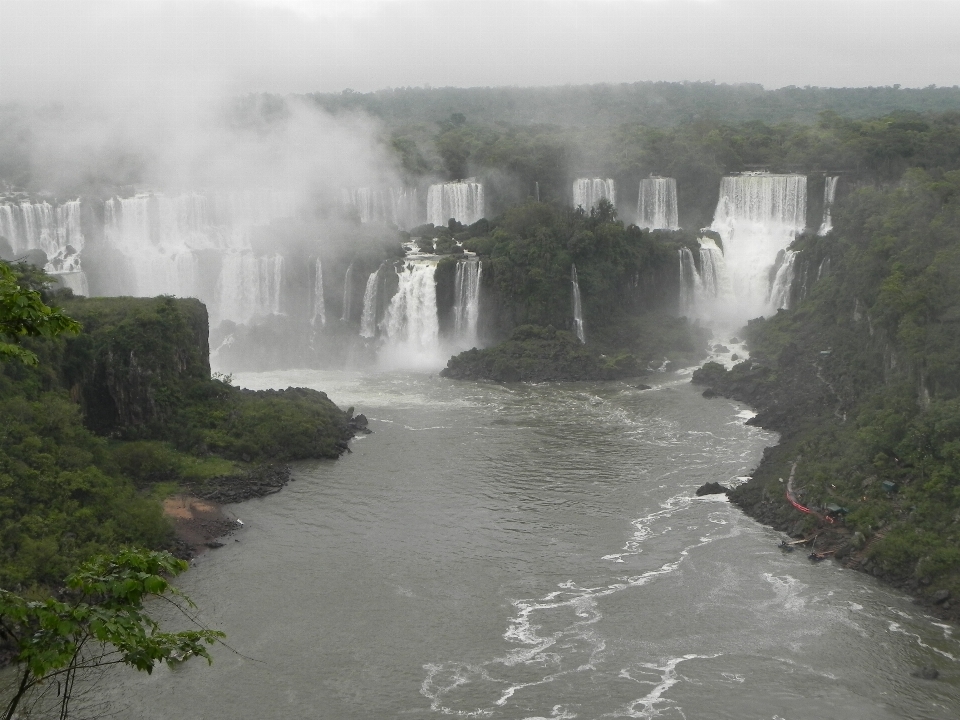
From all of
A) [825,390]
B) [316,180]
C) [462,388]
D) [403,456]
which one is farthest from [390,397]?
[316,180]

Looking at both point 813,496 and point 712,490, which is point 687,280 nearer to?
point 712,490

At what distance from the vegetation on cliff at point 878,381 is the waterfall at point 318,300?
17.7 m

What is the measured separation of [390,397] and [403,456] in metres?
8.61

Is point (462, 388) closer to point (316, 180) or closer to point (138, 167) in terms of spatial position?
point (316, 180)

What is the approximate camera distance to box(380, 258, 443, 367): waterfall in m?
50.0

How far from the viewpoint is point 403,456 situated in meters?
34.3

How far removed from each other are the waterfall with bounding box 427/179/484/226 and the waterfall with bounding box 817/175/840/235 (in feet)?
56.8

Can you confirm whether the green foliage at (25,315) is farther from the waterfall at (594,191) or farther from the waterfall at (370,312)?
the waterfall at (594,191)

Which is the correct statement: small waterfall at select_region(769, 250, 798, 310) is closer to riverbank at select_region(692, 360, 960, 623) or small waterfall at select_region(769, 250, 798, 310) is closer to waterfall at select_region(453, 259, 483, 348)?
riverbank at select_region(692, 360, 960, 623)

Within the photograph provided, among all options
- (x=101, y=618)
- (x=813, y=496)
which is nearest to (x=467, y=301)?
(x=813, y=496)

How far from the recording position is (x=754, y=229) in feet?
186

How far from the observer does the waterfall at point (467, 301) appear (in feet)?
164

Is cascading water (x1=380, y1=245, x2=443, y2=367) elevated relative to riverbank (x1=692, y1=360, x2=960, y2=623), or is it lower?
elevated

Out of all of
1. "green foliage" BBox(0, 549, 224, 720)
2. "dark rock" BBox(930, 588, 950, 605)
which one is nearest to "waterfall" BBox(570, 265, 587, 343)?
"dark rock" BBox(930, 588, 950, 605)
